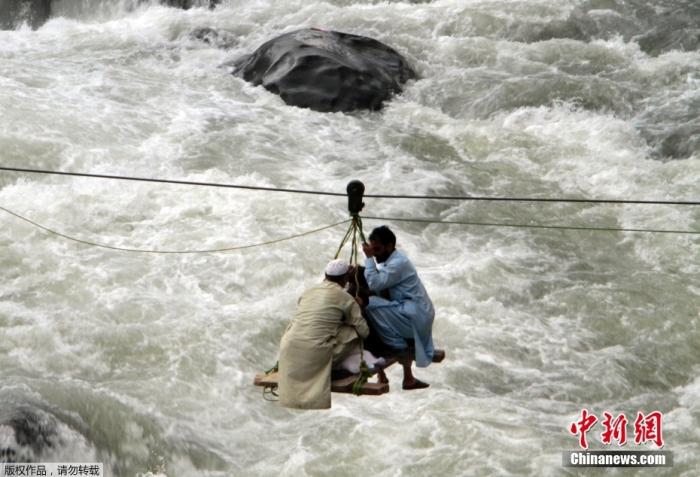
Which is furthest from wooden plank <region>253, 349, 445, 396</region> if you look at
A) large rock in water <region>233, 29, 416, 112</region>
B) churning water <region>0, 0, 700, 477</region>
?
large rock in water <region>233, 29, 416, 112</region>

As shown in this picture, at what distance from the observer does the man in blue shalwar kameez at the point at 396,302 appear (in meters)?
6.01

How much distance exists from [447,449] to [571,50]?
951 cm

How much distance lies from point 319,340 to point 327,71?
792 cm

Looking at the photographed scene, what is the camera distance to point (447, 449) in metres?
6.84

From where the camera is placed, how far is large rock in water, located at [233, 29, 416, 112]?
1313cm

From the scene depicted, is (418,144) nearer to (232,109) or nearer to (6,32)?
(232,109)

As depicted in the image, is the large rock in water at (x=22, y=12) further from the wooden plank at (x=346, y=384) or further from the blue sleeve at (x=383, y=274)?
the wooden plank at (x=346, y=384)

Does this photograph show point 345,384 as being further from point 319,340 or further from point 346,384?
point 319,340

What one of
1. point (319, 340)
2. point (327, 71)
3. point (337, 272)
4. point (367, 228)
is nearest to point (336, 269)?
point (337, 272)

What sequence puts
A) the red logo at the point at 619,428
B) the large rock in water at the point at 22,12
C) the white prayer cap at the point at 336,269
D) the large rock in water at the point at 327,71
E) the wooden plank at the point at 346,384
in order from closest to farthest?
the wooden plank at the point at 346,384
the white prayer cap at the point at 336,269
the red logo at the point at 619,428
the large rock in water at the point at 327,71
the large rock in water at the point at 22,12

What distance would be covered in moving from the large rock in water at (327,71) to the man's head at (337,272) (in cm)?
733

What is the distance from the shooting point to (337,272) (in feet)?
19.4

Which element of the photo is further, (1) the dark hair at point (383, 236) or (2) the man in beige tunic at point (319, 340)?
(1) the dark hair at point (383, 236)

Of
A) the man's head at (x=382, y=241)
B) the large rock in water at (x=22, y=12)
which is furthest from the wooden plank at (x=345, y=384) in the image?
the large rock in water at (x=22, y=12)
